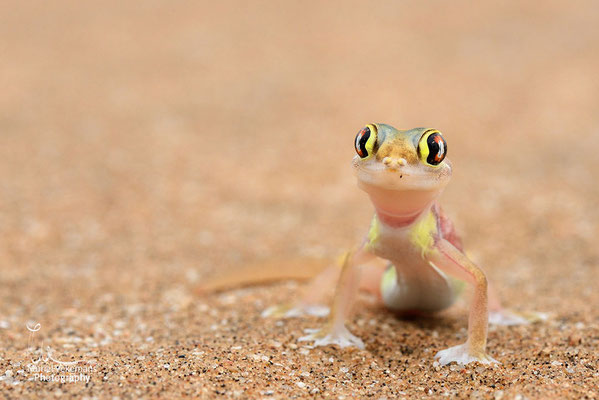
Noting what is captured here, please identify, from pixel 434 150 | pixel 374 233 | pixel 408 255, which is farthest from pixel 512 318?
pixel 434 150

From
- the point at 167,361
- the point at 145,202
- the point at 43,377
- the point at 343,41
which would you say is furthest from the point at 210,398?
the point at 343,41

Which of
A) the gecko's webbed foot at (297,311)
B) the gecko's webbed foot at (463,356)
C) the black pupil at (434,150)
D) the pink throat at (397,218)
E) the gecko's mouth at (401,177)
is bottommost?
the gecko's webbed foot at (463,356)

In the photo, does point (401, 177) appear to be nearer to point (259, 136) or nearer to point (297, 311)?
point (297, 311)

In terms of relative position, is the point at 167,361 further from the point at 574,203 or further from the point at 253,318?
the point at 574,203

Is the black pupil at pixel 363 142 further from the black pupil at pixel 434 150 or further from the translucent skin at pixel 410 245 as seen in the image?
the black pupil at pixel 434 150

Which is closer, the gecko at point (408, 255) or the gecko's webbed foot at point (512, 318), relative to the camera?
the gecko at point (408, 255)

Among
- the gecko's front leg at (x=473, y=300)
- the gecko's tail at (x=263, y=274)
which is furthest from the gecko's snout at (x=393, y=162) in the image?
the gecko's tail at (x=263, y=274)

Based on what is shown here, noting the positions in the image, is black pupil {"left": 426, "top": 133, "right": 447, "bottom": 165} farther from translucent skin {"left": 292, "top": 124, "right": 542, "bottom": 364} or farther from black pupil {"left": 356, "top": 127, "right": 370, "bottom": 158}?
black pupil {"left": 356, "top": 127, "right": 370, "bottom": 158}
